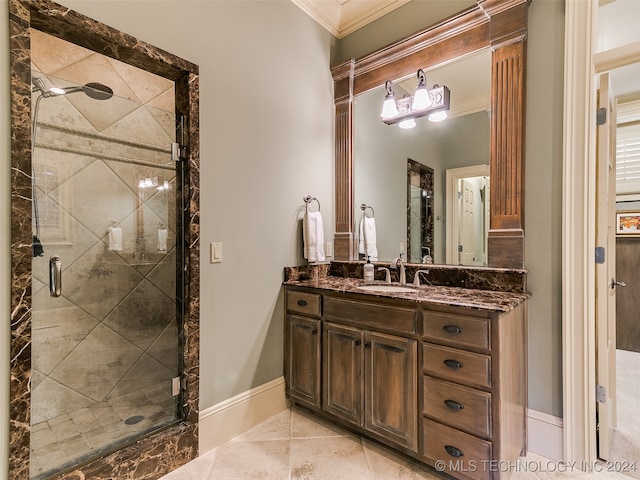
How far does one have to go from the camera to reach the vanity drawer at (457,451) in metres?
1.47

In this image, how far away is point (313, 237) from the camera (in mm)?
2443

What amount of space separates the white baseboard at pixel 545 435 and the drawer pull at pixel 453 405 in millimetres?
639

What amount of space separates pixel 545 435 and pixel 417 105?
220 centimetres

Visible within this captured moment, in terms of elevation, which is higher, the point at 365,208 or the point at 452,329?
the point at 365,208

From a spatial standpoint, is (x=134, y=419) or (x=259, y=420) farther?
(x=259, y=420)

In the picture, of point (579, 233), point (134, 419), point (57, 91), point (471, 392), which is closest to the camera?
point (471, 392)

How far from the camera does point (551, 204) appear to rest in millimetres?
1820

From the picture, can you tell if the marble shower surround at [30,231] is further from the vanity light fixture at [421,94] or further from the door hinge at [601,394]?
the door hinge at [601,394]

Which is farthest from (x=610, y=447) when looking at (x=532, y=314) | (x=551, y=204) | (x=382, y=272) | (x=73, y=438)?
(x=73, y=438)

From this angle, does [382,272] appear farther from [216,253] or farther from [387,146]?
[216,253]

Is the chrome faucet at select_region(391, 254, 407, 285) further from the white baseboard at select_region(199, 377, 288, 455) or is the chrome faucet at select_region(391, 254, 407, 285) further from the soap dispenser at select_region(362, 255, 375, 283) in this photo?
the white baseboard at select_region(199, 377, 288, 455)

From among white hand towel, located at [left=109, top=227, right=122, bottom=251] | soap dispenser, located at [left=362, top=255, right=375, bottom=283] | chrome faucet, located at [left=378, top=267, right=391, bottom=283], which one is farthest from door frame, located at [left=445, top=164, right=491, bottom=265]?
white hand towel, located at [left=109, top=227, right=122, bottom=251]

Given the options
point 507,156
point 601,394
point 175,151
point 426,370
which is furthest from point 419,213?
point 175,151

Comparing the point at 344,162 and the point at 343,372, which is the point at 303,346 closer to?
the point at 343,372
